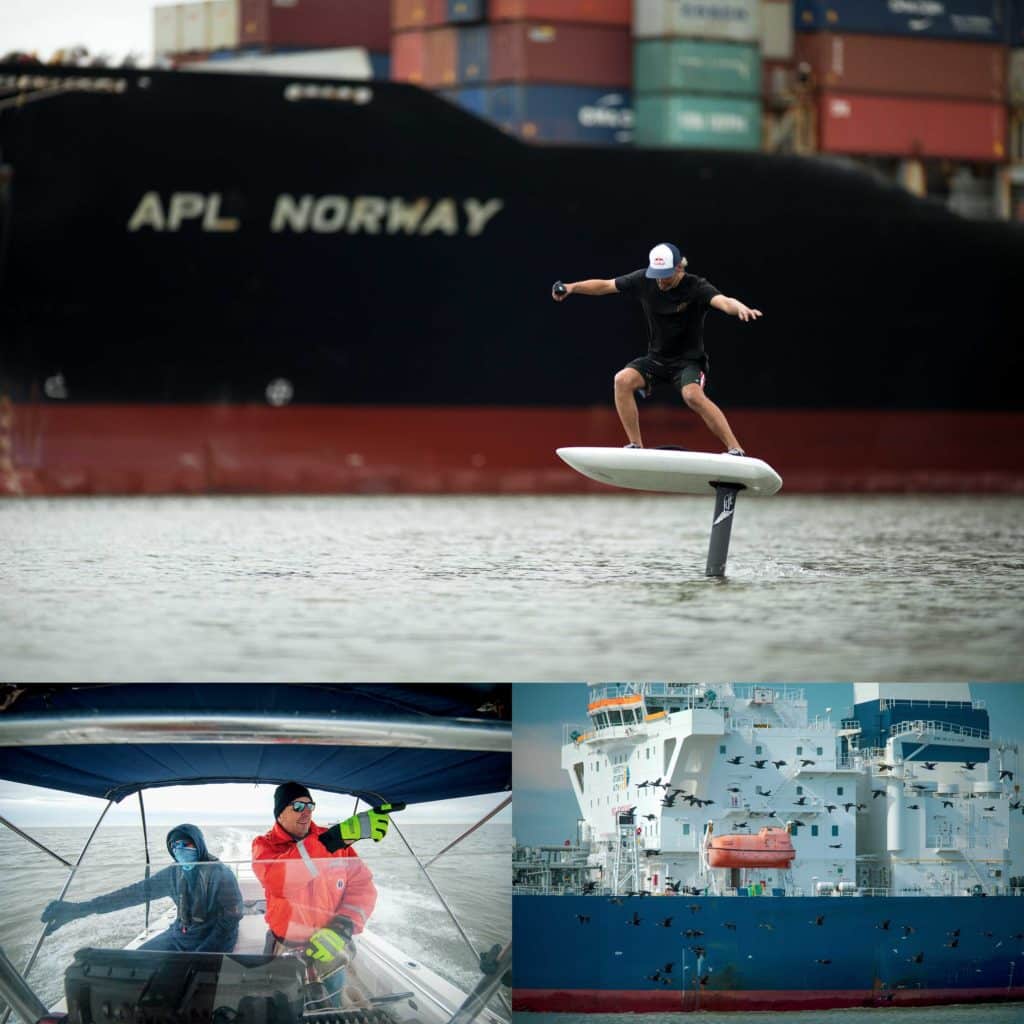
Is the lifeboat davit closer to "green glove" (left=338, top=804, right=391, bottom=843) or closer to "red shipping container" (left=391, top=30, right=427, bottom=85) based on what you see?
"green glove" (left=338, top=804, right=391, bottom=843)

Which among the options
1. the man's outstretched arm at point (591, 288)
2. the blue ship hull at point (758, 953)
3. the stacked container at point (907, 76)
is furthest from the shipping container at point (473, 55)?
the blue ship hull at point (758, 953)

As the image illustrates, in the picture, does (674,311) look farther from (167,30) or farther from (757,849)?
(167,30)

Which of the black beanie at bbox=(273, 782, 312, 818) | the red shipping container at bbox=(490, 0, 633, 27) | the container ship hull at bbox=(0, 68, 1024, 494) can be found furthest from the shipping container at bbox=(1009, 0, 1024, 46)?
the black beanie at bbox=(273, 782, 312, 818)

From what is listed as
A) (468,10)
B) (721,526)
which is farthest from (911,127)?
(721,526)

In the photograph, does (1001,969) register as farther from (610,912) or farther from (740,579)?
(740,579)

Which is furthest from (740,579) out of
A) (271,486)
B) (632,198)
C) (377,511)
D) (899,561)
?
(632,198)

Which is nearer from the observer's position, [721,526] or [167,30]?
[721,526]

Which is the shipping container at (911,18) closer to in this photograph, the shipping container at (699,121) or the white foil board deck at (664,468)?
the shipping container at (699,121)

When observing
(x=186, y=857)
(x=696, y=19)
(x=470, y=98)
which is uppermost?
(x=696, y=19)
